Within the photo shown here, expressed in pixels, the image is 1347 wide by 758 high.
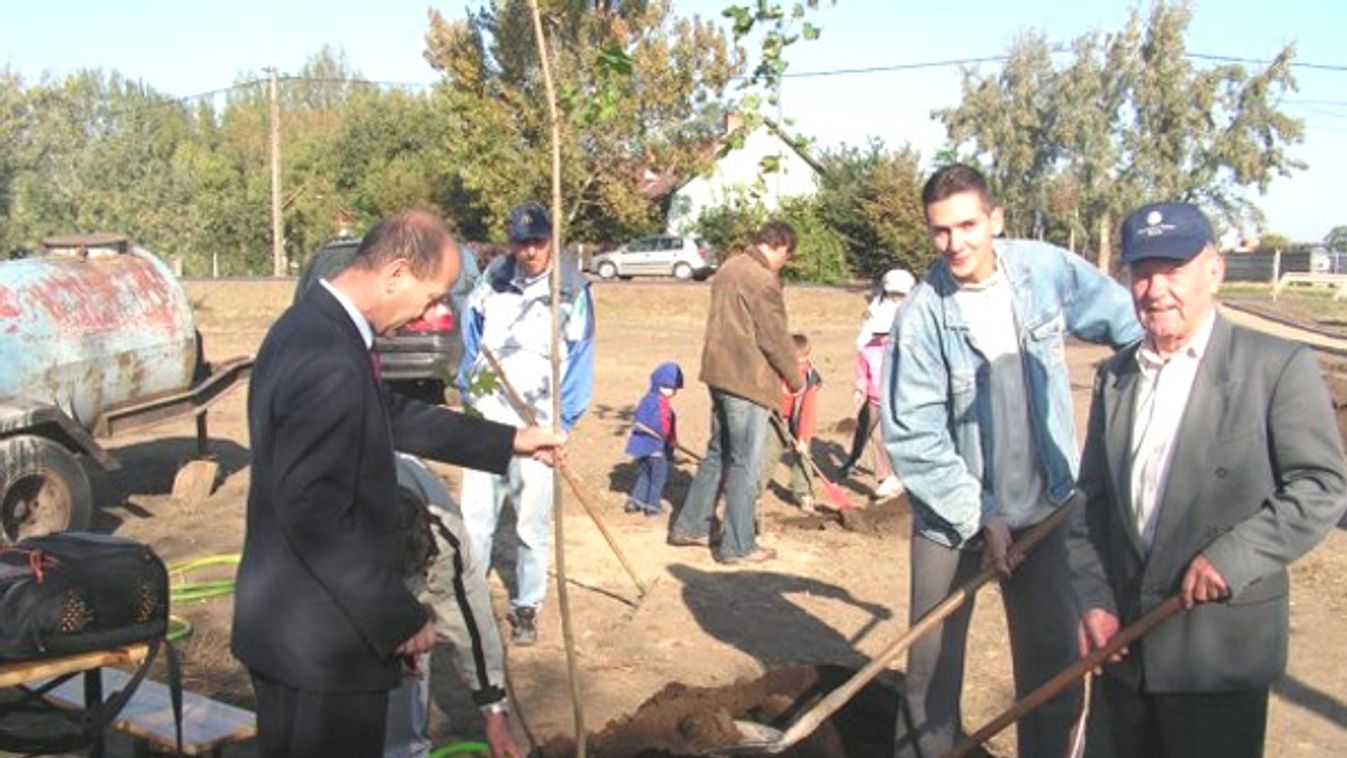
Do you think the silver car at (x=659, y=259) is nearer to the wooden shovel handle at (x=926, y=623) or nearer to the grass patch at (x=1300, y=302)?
the grass patch at (x=1300, y=302)

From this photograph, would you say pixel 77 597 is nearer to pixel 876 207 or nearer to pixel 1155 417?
pixel 1155 417

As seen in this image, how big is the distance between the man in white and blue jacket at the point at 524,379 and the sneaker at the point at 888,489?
3.97m

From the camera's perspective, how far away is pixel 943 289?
3910 millimetres

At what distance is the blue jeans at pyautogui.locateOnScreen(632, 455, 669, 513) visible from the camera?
8982 mm

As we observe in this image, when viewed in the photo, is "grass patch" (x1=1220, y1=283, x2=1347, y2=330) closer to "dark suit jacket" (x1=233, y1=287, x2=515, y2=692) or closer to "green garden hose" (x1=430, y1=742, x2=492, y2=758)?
"green garden hose" (x1=430, y1=742, x2=492, y2=758)

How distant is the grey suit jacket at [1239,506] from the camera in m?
2.80

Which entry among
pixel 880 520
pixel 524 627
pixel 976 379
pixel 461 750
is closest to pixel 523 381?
pixel 524 627

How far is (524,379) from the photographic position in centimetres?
604

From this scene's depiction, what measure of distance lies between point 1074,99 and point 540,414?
163ft

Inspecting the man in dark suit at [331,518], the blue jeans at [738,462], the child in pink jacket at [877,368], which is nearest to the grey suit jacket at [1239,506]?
the man in dark suit at [331,518]

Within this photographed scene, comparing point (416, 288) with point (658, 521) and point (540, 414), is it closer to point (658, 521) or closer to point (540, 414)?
point (540, 414)

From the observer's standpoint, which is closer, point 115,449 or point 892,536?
point 892,536

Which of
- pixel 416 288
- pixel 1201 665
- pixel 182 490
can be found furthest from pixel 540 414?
pixel 182 490

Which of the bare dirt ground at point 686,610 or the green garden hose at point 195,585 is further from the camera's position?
the green garden hose at point 195,585
